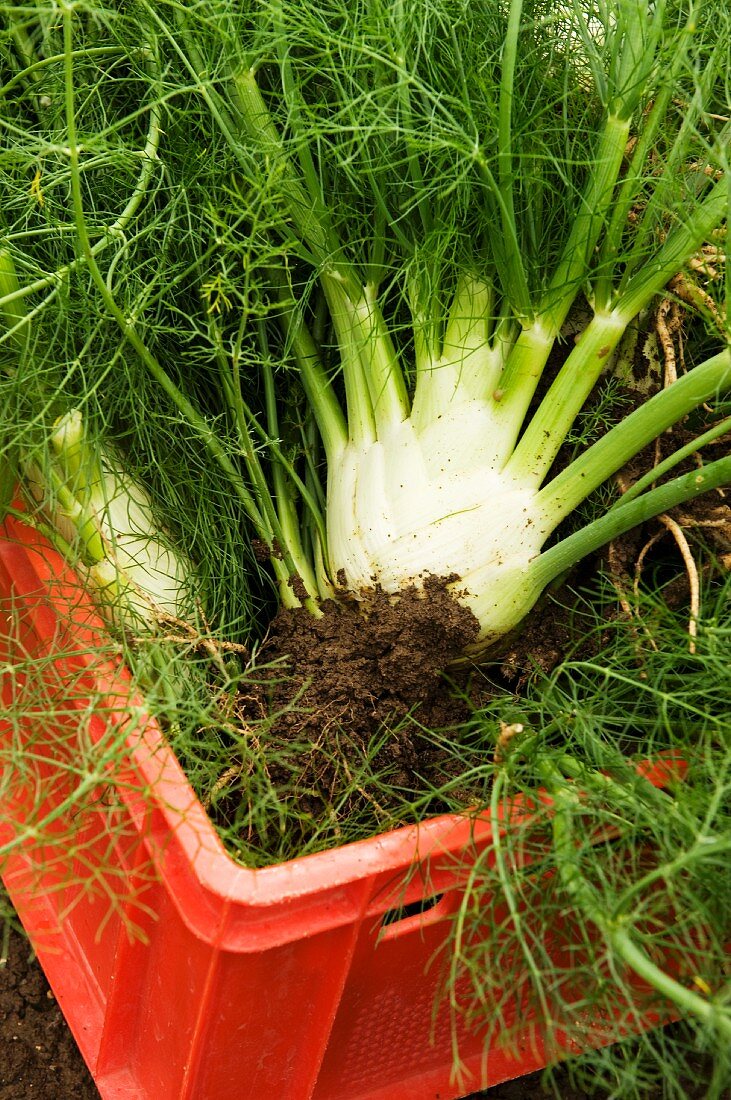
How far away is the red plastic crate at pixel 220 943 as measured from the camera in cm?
87

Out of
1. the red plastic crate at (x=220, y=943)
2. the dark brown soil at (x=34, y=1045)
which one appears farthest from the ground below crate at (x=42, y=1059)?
the red plastic crate at (x=220, y=943)

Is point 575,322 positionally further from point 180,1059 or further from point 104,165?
point 180,1059

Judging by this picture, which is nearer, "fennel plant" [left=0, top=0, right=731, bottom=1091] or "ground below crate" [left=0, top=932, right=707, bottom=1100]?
"fennel plant" [left=0, top=0, right=731, bottom=1091]

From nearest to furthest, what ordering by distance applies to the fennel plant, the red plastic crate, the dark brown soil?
the red plastic crate
the fennel plant
the dark brown soil

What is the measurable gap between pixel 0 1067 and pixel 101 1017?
0.20 meters

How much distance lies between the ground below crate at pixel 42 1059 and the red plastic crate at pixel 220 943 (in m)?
0.13

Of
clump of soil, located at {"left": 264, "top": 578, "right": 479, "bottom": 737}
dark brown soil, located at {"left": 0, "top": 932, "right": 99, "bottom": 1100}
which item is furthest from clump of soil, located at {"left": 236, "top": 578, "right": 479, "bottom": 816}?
dark brown soil, located at {"left": 0, "top": 932, "right": 99, "bottom": 1100}

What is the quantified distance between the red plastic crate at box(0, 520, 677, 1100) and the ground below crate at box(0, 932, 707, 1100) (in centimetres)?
13

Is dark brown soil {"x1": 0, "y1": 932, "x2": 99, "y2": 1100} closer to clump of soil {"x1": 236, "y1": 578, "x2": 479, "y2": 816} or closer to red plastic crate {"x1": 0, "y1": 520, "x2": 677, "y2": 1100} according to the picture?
red plastic crate {"x1": 0, "y1": 520, "x2": 677, "y2": 1100}

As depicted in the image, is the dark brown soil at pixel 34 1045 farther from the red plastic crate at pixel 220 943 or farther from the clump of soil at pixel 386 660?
the clump of soil at pixel 386 660

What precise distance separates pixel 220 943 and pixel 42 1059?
1.94ft

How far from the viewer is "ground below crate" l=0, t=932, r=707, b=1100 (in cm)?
125

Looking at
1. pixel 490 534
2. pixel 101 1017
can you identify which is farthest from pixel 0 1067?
pixel 490 534

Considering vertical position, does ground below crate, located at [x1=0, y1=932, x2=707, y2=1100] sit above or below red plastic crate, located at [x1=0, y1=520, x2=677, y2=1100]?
below
